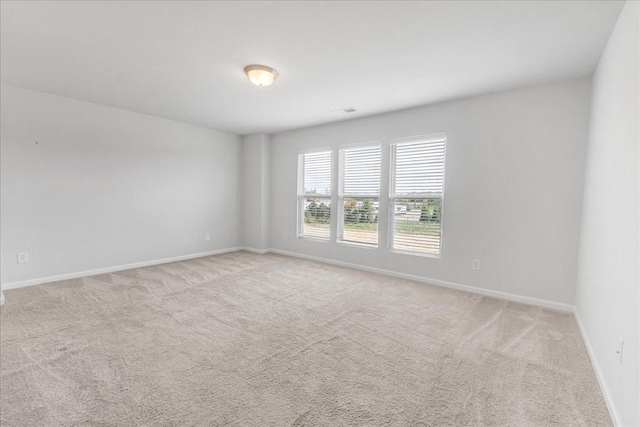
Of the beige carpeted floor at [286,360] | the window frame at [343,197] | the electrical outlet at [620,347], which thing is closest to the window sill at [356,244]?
the window frame at [343,197]

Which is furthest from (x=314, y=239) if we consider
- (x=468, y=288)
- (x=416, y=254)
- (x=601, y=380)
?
(x=601, y=380)

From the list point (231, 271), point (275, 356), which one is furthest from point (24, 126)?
point (275, 356)

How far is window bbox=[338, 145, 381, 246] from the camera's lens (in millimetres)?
4609

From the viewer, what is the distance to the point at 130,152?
178 inches

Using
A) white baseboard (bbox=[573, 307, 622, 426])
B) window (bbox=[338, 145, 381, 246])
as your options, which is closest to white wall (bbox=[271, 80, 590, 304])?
window (bbox=[338, 145, 381, 246])

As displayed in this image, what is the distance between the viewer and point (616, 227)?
177 centimetres

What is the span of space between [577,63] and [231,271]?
4856 millimetres

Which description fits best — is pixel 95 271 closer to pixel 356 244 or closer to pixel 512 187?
pixel 356 244

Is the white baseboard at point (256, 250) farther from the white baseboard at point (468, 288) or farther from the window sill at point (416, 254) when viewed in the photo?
the window sill at point (416, 254)

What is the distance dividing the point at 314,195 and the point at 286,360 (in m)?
3.62

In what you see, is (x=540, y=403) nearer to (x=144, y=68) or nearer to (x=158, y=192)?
(x=144, y=68)

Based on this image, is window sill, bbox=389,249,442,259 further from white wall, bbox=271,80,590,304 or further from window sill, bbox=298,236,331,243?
window sill, bbox=298,236,331,243

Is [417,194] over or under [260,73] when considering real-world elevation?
under

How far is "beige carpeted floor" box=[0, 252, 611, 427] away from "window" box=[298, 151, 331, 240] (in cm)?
195
